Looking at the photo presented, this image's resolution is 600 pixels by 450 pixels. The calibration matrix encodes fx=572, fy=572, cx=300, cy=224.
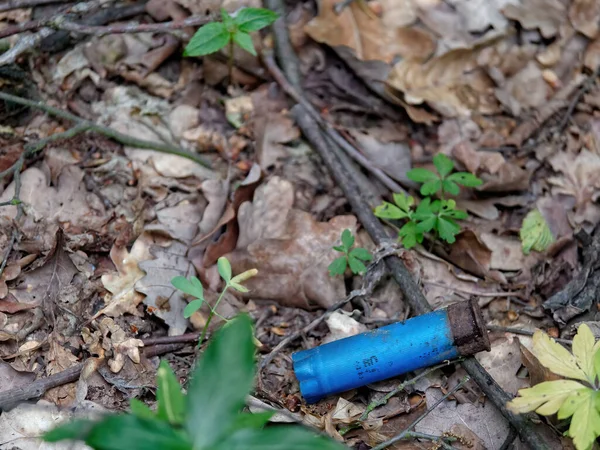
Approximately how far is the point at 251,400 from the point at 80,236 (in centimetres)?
116

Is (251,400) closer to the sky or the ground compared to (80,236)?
closer to the ground

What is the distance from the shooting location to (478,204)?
10.3 feet

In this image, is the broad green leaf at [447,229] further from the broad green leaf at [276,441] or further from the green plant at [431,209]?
the broad green leaf at [276,441]

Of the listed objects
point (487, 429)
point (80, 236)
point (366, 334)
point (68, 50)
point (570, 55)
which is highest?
point (68, 50)

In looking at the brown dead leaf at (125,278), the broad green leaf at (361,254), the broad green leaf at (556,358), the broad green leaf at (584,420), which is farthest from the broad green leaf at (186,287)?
the broad green leaf at (584,420)

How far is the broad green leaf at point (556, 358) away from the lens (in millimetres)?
2051

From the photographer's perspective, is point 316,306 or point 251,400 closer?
point 251,400

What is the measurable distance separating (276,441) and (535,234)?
6.93ft

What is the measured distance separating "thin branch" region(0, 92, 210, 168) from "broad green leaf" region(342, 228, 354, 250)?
3.17 ft

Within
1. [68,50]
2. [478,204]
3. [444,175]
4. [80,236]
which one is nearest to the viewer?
[80,236]

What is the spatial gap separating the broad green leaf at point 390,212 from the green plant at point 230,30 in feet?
3.65

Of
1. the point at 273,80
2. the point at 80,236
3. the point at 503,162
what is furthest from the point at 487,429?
the point at 273,80

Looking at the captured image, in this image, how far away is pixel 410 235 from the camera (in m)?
2.82

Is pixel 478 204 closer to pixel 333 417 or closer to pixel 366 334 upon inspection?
pixel 366 334
